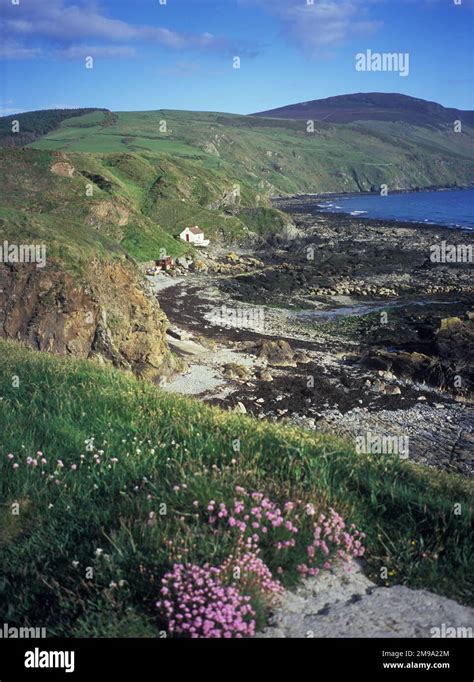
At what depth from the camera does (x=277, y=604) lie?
491cm

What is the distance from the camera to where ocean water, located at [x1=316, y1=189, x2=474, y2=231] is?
13588 centimetres

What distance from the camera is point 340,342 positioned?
1774 inches

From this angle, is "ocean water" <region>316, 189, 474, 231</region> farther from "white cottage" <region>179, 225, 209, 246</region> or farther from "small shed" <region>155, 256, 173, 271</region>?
"small shed" <region>155, 256, 173, 271</region>

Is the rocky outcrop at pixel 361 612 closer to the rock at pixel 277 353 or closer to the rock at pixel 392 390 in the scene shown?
the rock at pixel 392 390

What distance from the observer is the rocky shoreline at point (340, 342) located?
2997 cm

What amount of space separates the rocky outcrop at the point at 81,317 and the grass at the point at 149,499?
21089 mm

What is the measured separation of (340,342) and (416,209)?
132919 mm

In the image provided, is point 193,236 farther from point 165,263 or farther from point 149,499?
point 149,499

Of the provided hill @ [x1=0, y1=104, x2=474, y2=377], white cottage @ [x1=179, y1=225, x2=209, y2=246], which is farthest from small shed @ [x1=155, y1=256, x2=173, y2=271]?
white cottage @ [x1=179, y1=225, x2=209, y2=246]

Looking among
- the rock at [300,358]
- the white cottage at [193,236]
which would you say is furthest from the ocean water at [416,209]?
the rock at [300,358]

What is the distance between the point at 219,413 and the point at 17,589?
4067mm

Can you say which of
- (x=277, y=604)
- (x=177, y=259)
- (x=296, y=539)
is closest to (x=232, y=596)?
(x=277, y=604)
